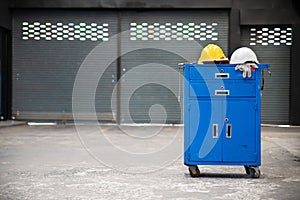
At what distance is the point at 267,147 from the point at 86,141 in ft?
9.40

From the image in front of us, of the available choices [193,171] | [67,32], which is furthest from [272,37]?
[193,171]

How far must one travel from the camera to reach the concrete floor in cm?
329

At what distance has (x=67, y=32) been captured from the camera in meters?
11.0

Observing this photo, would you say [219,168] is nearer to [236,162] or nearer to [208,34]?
[236,162]

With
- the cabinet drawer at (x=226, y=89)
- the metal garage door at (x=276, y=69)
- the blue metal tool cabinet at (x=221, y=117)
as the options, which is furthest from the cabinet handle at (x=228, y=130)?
the metal garage door at (x=276, y=69)

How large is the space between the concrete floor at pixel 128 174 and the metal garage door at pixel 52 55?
4576 millimetres

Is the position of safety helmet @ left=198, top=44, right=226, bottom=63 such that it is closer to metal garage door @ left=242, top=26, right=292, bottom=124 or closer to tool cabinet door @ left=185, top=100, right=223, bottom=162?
tool cabinet door @ left=185, top=100, right=223, bottom=162

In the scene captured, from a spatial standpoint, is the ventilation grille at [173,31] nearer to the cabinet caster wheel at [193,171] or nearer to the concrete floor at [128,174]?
the concrete floor at [128,174]

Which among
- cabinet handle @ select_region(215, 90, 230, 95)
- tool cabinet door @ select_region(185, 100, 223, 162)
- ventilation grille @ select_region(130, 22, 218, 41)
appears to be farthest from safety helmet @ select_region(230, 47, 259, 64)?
ventilation grille @ select_region(130, 22, 218, 41)

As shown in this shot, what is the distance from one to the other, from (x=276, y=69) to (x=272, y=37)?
0.82 metres

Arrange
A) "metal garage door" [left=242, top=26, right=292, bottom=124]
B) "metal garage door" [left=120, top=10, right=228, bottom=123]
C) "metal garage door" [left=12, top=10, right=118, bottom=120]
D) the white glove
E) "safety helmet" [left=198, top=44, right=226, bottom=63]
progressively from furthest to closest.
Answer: "metal garage door" [left=12, top=10, right=118, bottom=120] → "metal garage door" [left=120, top=10, right=228, bottom=123] → "metal garage door" [left=242, top=26, right=292, bottom=124] → "safety helmet" [left=198, top=44, right=226, bottom=63] → the white glove

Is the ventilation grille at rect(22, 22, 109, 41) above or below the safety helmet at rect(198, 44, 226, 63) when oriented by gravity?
above

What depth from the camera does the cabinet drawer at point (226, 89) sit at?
13.2 ft

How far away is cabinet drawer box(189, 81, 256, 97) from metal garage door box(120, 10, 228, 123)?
267 inches
